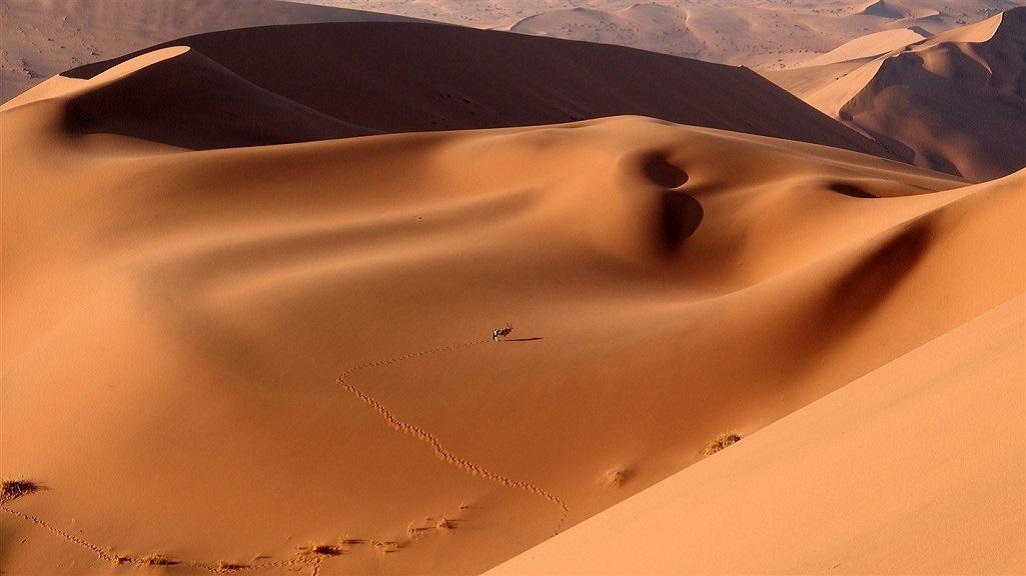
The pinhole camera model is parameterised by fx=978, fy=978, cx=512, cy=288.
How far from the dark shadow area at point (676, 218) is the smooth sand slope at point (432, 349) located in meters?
0.04

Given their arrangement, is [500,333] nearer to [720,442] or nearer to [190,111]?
[720,442]

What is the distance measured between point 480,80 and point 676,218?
20.1m

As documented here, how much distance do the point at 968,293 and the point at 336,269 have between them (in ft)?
21.6

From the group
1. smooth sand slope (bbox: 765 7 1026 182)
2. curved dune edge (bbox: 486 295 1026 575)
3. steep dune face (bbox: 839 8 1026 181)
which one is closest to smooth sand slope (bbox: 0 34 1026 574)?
curved dune edge (bbox: 486 295 1026 575)

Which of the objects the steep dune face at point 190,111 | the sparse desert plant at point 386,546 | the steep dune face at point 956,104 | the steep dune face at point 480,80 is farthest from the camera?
the steep dune face at point 956,104

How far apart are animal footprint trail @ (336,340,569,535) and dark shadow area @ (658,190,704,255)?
4239 mm

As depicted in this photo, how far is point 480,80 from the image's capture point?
106ft

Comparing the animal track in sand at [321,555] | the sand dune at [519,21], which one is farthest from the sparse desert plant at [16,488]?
the sand dune at [519,21]

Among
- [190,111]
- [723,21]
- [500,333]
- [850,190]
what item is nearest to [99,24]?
[190,111]

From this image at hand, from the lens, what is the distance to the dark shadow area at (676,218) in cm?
1291

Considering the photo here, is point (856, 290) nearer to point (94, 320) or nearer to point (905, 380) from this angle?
point (905, 380)

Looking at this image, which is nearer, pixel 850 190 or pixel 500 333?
pixel 500 333

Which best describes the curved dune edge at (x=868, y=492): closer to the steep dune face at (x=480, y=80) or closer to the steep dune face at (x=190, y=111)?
the steep dune face at (x=190, y=111)

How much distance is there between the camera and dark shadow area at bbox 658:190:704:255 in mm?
12914
